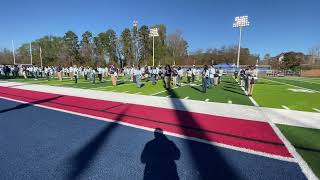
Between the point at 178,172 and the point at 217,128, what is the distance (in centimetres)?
307

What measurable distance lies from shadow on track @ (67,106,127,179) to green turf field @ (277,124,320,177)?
416 cm

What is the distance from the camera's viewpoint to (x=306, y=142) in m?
5.60

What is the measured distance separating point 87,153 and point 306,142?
5160 millimetres

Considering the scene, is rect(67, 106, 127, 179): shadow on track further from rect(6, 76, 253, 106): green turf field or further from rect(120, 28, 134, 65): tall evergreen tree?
rect(120, 28, 134, 65): tall evergreen tree

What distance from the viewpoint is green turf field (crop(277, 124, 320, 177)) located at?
4.49 m

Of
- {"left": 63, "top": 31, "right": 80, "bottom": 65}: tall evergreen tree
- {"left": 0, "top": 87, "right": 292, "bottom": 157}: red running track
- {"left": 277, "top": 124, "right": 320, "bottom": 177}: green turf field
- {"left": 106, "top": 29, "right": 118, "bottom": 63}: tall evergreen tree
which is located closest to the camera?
{"left": 277, "top": 124, "right": 320, "bottom": 177}: green turf field

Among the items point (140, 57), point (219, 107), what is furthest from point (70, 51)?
point (219, 107)

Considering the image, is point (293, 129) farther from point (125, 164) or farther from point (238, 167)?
point (125, 164)

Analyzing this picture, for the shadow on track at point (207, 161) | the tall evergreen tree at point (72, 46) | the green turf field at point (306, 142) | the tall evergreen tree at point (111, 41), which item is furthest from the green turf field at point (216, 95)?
the tall evergreen tree at point (72, 46)

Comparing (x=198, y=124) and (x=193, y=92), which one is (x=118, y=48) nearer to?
(x=193, y=92)

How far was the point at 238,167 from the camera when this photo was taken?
429 cm

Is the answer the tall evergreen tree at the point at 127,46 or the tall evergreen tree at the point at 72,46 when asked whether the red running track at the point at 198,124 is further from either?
the tall evergreen tree at the point at 72,46

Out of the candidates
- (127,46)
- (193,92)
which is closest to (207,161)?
(193,92)

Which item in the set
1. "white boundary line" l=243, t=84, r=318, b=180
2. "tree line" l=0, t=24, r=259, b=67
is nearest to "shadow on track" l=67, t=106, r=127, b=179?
"white boundary line" l=243, t=84, r=318, b=180
